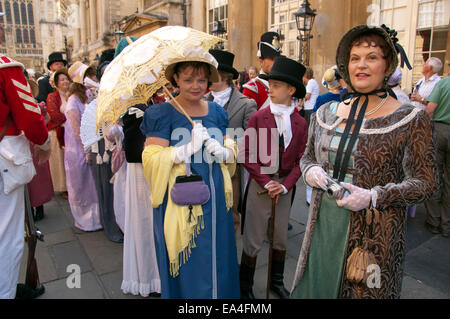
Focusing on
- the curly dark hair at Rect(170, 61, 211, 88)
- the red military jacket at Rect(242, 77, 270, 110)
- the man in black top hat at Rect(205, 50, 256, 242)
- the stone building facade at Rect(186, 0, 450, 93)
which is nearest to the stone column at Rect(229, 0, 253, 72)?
the stone building facade at Rect(186, 0, 450, 93)

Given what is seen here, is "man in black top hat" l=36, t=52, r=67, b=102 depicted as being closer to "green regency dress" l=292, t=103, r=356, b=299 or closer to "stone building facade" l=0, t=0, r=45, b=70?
"green regency dress" l=292, t=103, r=356, b=299

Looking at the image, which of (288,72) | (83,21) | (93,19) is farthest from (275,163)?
(83,21)

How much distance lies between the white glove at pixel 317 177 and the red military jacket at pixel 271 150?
34.7 inches


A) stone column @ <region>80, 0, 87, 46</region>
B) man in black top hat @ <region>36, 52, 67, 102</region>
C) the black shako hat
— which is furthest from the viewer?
stone column @ <region>80, 0, 87, 46</region>

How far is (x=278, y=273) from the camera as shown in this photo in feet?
9.64

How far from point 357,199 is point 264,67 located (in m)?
2.87

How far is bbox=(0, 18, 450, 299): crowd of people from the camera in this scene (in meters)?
1.68

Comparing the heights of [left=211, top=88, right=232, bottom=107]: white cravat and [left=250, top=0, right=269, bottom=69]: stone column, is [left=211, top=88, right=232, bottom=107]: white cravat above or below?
below

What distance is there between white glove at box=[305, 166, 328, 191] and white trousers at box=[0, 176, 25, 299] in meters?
2.29

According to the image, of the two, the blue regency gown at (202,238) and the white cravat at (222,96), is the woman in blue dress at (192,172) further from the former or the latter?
the white cravat at (222,96)

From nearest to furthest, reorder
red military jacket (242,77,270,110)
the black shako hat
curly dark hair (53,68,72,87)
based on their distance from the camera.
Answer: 1. the black shako hat
2. red military jacket (242,77,270,110)
3. curly dark hair (53,68,72,87)

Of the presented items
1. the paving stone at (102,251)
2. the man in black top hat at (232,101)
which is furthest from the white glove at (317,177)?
the paving stone at (102,251)

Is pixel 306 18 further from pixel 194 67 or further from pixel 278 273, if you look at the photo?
pixel 278 273

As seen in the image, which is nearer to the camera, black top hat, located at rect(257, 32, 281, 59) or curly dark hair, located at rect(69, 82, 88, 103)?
black top hat, located at rect(257, 32, 281, 59)
